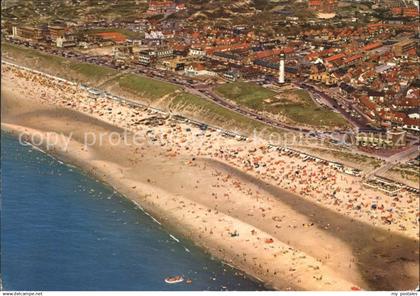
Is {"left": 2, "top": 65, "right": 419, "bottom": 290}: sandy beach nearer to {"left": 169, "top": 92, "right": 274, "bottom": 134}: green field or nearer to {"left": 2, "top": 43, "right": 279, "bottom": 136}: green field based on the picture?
{"left": 169, "top": 92, "right": 274, "bottom": 134}: green field

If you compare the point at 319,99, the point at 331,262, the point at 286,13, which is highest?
the point at 286,13

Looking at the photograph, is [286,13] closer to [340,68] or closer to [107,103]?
[340,68]

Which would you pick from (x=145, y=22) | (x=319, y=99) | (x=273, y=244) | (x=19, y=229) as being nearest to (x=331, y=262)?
(x=273, y=244)

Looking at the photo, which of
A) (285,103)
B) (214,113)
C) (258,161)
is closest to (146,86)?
(214,113)

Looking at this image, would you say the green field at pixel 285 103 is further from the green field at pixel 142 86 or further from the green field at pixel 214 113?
the green field at pixel 142 86

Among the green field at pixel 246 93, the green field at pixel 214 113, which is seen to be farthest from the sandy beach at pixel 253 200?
the green field at pixel 246 93

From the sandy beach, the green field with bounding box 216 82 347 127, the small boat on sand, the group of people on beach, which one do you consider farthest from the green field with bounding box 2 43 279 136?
the small boat on sand
